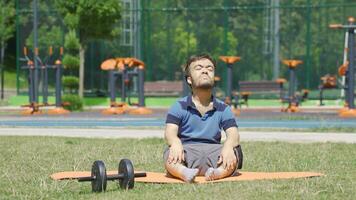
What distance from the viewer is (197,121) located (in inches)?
288

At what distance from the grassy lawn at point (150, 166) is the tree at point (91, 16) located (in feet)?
43.8

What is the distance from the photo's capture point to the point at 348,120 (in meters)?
18.9

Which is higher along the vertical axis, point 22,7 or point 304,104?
point 22,7

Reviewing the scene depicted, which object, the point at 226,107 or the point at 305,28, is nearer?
the point at 226,107

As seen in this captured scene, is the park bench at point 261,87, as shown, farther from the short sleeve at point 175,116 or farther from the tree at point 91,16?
the short sleeve at point 175,116

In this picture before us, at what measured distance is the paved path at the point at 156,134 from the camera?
13.0 m

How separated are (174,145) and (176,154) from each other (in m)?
0.10

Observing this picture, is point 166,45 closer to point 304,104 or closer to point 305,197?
point 304,104

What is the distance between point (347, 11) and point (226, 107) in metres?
21.6

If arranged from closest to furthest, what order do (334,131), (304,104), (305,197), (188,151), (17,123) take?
(305,197) → (188,151) → (334,131) → (17,123) → (304,104)

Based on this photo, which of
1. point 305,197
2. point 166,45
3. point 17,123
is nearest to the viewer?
point 305,197

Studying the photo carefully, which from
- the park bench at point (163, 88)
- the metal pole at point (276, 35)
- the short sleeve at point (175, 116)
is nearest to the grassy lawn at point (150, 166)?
the short sleeve at point (175, 116)

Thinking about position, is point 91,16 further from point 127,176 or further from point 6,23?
point 127,176

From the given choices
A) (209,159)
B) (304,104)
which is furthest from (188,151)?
(304,104)
